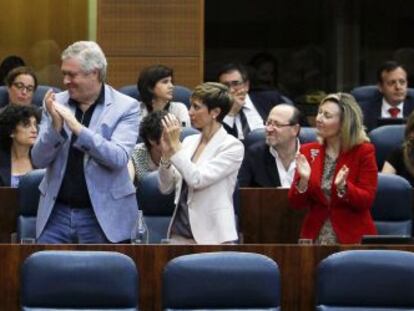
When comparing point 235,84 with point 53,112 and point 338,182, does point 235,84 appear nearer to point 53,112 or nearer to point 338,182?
point 338,182

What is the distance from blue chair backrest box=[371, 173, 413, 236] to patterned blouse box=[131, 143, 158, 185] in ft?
4.56

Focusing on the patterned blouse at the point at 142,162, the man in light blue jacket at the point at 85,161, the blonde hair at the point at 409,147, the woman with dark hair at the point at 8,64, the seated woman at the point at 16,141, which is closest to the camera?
the man in light blue jacket at the point at 85,161

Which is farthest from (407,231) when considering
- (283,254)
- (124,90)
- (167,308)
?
(124,90)

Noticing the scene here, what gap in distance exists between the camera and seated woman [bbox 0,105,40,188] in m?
8.78

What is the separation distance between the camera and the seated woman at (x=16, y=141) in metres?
8.78

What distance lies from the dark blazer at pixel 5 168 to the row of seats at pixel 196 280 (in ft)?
7.85

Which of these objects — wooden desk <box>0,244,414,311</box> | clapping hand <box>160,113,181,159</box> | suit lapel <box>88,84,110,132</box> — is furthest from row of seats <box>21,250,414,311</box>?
clapping hand <box>160,113,181,159</box>

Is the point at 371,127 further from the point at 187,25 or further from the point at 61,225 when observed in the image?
the point at 61,225

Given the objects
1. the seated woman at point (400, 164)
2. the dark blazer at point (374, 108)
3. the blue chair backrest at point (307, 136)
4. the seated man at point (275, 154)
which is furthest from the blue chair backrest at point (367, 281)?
the dark blazer at point (374, 108)

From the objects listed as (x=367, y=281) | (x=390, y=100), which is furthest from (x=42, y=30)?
(x=367, y=281)

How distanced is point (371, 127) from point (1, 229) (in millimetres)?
3221

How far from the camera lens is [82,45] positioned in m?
6.72

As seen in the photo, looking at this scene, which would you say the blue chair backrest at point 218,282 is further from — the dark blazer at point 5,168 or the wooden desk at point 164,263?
the dark blazer at point 5,168

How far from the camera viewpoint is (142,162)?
339 inches
